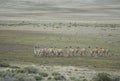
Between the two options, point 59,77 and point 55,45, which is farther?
point 55,45

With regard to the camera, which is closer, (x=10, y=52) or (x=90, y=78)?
(x=90, y=78)

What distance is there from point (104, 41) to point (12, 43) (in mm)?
11541

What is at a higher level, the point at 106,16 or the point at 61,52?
the point at 61,52

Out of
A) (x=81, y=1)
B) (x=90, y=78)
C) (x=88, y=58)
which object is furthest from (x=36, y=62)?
(x=81, y=1)

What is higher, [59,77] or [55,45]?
[59,77]

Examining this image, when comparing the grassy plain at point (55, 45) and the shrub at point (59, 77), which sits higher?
the shrub at point (59, 77)

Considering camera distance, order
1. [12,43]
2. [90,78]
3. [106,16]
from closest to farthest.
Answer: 1. [90,78]
2. [12,43]
3. [106,16]

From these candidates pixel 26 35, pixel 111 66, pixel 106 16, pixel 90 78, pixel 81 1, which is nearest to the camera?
pixel 90 78

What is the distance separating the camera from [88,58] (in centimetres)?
2964

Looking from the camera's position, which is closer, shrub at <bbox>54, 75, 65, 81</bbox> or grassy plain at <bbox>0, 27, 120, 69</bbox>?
shrub at <bbox>54, 75, 65, 81</bbox>

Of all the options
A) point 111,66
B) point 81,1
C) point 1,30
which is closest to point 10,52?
point 111,66

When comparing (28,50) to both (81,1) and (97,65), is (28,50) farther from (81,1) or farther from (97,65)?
(81,1)

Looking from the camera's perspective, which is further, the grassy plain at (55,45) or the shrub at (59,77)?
the grassy plain at (55,45)

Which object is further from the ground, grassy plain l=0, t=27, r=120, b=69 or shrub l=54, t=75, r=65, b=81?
shrub l=54, t=75, r=65, b=81
